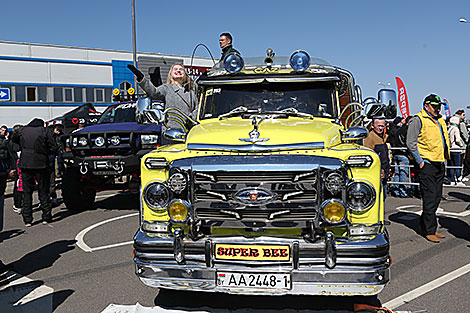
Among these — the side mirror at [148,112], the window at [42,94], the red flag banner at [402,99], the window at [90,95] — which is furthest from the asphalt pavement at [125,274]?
the window at [90,95]

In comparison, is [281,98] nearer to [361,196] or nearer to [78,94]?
[361,196]

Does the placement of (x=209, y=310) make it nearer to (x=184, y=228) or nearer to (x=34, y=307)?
(x=184, y=228)

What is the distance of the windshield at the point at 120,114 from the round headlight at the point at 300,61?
211 inches

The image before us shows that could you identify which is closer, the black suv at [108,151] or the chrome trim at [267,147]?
the chrome trim at [267,147]

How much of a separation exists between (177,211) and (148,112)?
1943 mm

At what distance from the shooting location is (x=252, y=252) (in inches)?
145

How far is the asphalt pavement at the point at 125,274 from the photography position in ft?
14.8

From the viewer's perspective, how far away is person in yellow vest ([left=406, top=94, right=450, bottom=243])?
22.4 ft

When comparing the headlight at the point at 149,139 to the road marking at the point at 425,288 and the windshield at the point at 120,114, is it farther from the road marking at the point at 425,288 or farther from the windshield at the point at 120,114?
the road marking at the point at 425,288

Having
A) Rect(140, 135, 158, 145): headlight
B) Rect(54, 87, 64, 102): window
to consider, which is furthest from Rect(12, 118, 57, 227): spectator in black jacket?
Rect(54, 87, 64, 102): window

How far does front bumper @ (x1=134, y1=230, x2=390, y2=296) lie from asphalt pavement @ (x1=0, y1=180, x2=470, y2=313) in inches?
27.9

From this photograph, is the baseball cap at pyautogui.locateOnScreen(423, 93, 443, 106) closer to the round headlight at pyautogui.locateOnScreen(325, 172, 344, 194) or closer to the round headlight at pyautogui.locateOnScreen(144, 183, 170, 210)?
the round headlight at pyautogui.locateOnScreen(325, 172, 344, 194)

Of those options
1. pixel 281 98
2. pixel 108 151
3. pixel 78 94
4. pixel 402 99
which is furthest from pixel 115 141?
pixel 78 94

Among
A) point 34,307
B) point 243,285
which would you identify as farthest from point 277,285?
point 34,307
